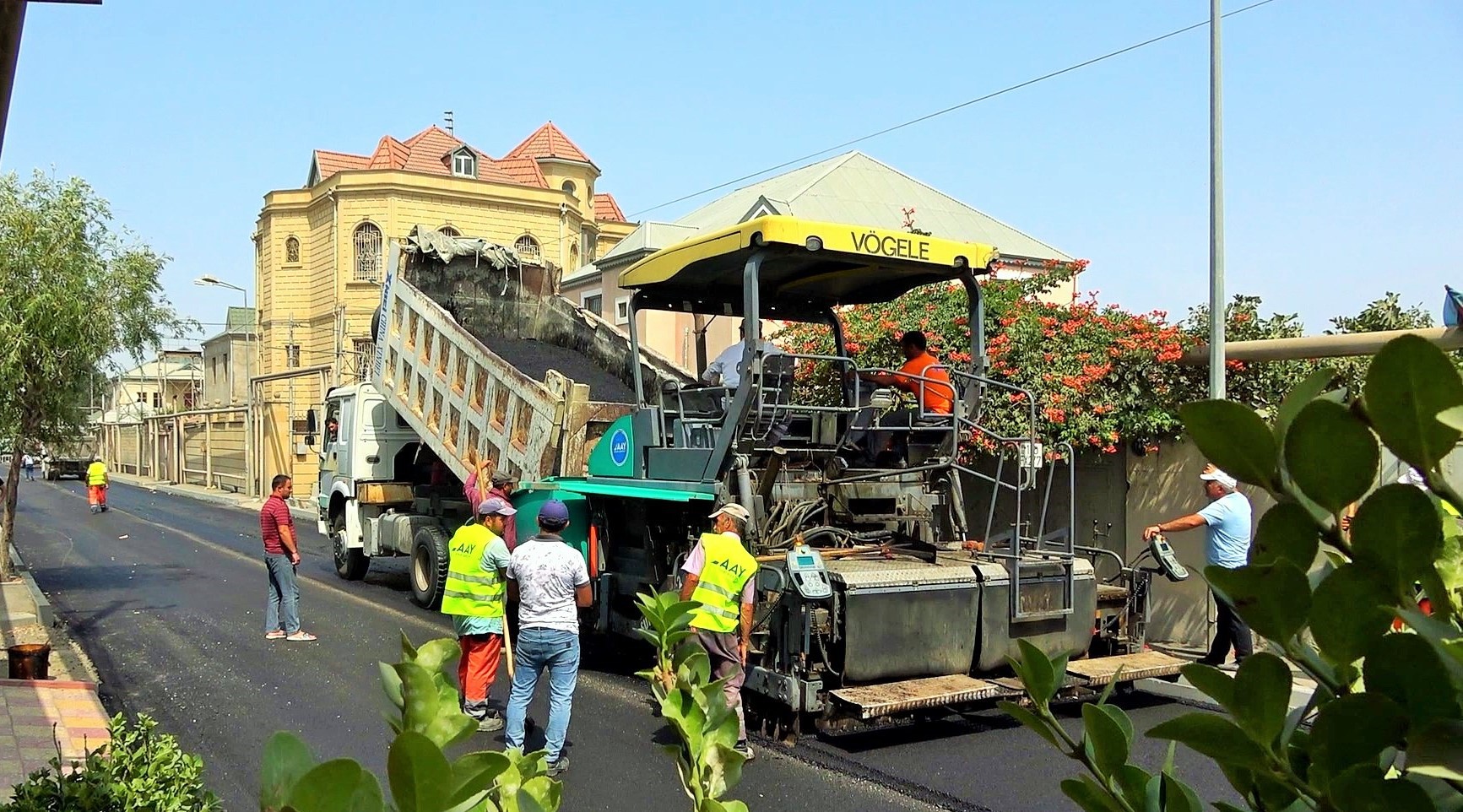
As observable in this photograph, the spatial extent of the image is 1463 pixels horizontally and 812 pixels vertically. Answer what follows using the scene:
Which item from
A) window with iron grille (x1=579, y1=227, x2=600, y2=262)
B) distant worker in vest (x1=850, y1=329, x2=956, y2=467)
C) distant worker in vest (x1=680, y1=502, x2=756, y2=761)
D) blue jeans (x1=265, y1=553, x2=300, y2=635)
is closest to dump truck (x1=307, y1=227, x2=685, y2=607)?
blue jeans (x1=265, y1=553, x2=300, y2=635)

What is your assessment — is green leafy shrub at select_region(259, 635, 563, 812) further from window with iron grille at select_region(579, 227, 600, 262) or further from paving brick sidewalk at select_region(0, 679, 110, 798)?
window with iron grille at select_region(579, 227, 600, 262)

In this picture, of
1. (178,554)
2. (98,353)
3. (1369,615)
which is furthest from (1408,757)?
(178,554)

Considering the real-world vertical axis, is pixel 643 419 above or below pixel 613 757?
above

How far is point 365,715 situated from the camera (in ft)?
23.9

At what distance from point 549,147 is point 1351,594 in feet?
147

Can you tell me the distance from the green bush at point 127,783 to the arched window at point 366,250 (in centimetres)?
3378

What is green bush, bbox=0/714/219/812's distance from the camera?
316 centimetres

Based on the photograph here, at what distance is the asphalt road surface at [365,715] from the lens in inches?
226

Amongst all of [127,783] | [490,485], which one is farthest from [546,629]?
[490,485]

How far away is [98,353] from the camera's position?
1182 cm

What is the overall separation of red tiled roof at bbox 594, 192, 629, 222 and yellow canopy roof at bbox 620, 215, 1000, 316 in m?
38.1

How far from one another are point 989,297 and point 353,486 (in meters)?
7.38

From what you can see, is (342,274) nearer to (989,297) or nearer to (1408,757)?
(989,297)

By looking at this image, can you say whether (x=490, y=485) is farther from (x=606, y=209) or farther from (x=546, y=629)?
(x=606, y=209)
